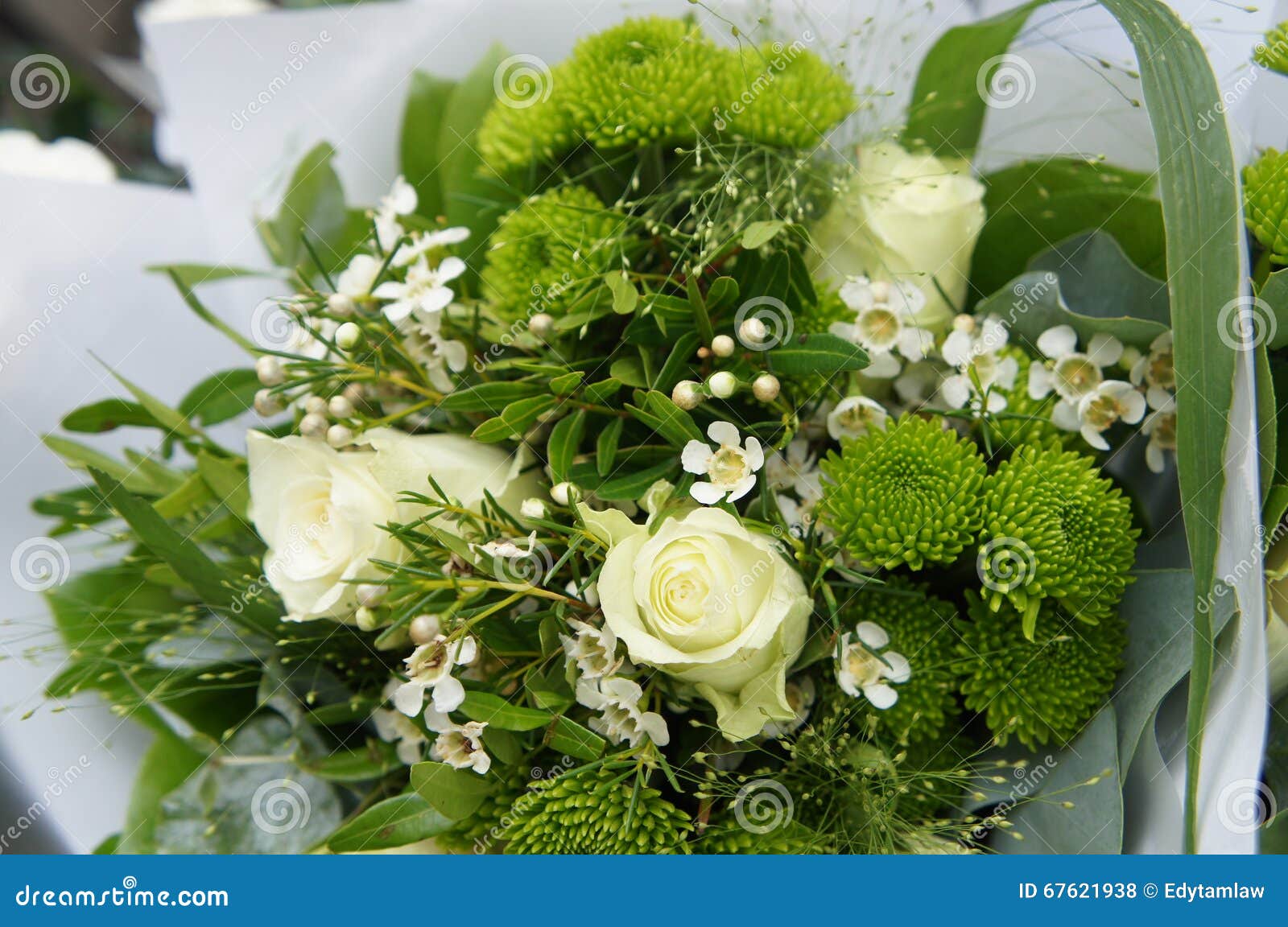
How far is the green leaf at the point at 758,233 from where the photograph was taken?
482 mm

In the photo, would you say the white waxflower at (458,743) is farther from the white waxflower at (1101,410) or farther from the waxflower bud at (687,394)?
the white waxflower at (1101,410)

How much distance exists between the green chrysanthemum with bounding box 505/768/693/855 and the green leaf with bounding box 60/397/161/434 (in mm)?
388

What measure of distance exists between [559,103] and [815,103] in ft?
0.57

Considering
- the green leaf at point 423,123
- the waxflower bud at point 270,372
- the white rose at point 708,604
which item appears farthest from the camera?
the green leaf at point 423,123

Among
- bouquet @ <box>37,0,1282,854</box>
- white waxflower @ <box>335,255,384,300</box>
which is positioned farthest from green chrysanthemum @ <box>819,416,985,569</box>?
white waxflower @ <box>335,255,384,300</box>

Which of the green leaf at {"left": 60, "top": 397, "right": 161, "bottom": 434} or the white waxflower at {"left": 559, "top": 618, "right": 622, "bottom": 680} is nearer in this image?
the white waxflower at {"left": 559, "top": 618, "right": 622, "bottom": 680}

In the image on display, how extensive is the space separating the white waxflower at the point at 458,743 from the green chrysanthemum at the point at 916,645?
0.73 feet

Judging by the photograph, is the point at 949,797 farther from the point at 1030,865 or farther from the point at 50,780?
the point at 50,780

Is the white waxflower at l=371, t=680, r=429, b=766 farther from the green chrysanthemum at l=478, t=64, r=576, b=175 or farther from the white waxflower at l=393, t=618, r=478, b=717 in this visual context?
the green chrysanthemum at l=478, t=64, r=576, b=175

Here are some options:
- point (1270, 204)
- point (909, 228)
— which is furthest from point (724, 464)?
point (1270, 204)

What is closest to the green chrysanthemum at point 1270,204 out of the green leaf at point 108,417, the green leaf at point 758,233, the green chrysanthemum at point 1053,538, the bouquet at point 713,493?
the bouquet at point 713,493

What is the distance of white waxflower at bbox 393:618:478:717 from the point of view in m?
0.48

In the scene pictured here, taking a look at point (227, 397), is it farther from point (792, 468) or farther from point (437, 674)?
point (792, 468)

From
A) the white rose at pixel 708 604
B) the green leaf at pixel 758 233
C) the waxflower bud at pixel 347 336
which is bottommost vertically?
the white rose at pixel 708 604
